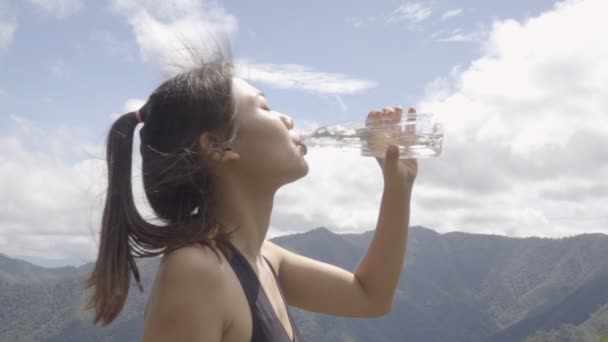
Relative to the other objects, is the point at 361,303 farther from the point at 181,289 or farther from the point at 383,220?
the point at 181,289

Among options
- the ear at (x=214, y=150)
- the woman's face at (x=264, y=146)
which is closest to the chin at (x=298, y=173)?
the woman's face at (x=264, y=146)

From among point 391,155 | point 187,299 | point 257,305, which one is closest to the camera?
point 187,299

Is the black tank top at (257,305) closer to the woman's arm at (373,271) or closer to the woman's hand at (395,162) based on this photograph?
the woman's arm at (373,271)

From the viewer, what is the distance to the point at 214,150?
7.23 ft

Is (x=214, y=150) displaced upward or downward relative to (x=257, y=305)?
upward

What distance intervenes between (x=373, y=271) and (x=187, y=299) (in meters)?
1.07

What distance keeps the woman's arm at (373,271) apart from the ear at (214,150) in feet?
1.89

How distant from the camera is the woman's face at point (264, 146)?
88.4 inches

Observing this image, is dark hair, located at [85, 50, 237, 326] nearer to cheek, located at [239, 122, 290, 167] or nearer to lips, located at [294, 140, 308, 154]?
cheek, located at [239, 122, 290, 167]

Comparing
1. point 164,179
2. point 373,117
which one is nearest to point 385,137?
point 373,117

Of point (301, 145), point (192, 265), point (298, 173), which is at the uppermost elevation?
point (301, 145)

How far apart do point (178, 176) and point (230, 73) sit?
0.46 metres

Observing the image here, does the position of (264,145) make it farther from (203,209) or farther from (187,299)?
(187,299)

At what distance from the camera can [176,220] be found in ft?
7.41
